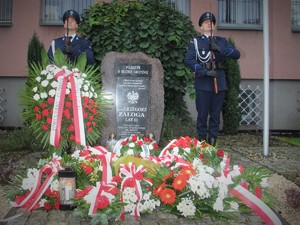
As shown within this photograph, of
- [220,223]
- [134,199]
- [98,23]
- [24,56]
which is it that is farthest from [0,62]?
[220,223]

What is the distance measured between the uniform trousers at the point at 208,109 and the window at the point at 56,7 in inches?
201

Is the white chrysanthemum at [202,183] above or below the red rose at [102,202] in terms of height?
above

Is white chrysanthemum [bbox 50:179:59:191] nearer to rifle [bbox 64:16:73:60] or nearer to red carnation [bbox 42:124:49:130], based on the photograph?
red carnation [bbox 42:124:49:130]

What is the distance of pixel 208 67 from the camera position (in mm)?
4953

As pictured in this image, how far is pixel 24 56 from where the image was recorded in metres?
8.85

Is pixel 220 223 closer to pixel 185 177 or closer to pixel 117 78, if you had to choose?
pixel 185 177

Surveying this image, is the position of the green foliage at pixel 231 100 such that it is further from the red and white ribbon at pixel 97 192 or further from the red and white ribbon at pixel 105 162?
the red and white ribbon at pixel 97 192

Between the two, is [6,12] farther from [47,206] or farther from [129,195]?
[129,195]

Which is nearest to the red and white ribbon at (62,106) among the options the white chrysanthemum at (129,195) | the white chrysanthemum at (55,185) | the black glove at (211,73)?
the white chrysanthemum at (55,185)

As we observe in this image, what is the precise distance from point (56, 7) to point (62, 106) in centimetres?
564

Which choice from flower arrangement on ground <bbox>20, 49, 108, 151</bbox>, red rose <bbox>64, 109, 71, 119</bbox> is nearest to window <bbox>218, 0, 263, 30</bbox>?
flower arrangement on ground <bbox>20, 49, 108, 151</bbox>

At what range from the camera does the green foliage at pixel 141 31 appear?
5.55 metres

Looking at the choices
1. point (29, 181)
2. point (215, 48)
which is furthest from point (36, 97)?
point (215, 48)

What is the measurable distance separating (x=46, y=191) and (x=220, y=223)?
1553mm
